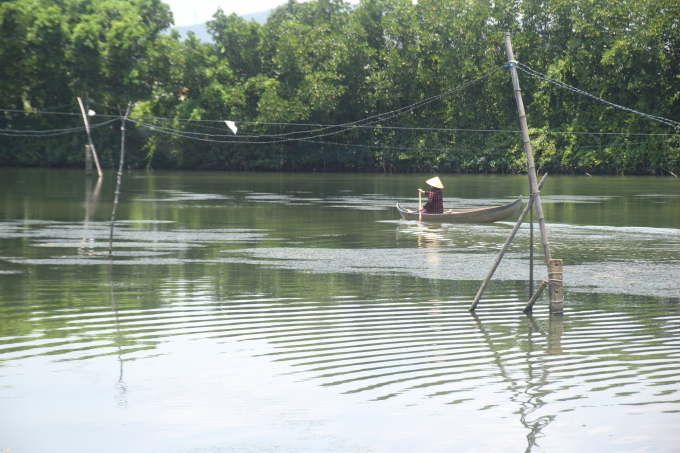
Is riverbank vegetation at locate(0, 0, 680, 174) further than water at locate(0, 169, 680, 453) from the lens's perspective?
Yes

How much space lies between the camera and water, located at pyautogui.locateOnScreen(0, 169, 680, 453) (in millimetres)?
6371

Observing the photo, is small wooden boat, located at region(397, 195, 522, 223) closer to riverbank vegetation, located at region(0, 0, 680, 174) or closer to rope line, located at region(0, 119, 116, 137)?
riverbank vegetation, located at region(0, 0, 680, 174)

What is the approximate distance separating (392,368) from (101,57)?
225ft

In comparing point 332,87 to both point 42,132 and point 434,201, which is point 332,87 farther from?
point 434,201

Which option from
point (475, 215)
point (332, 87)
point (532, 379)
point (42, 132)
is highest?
point (332, 87)

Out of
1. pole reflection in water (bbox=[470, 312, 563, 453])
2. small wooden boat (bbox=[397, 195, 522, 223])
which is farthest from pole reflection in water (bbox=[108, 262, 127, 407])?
small wooden boat (bbox=[397, 195, 522, 223])

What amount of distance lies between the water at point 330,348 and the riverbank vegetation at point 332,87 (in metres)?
49.6

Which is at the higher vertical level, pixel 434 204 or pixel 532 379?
pixel 434 204

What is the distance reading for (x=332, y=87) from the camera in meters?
69.3

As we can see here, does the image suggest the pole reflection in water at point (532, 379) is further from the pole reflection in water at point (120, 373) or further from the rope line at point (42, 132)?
the rope line at point (42, 132)

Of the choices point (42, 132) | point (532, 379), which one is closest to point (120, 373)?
point (532, 379)

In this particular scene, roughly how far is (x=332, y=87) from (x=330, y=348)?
61.7 m

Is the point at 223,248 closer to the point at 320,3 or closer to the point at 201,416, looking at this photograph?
the point at 201,416

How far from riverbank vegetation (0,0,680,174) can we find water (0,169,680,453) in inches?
1954
